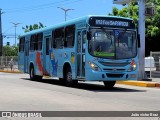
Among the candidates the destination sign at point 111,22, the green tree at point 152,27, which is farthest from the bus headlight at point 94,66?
the green tree at point 152,27

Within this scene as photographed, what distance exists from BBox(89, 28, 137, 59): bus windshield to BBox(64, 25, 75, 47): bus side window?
6.36ft

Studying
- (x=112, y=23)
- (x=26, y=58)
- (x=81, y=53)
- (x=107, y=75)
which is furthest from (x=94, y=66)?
(x=26, y=58)

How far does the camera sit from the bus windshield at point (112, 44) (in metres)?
18.8

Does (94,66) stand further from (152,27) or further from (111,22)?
(152,27)

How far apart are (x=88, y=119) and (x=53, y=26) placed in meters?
14.0

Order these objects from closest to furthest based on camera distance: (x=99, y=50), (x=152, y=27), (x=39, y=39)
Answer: (x=99, y=50), (x=39, y=39), (x=152, y=27)

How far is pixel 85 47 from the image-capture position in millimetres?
18938

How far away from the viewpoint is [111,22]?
63.1ft

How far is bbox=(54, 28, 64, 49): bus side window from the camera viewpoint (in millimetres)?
22066

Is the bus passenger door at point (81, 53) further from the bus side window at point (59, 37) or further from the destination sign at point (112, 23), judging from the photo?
the bus side window at point (59, 37)

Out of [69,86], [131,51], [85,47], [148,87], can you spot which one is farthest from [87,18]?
[148,87]

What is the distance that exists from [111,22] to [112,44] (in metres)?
1.04

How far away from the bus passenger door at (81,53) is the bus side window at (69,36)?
0.72 meters

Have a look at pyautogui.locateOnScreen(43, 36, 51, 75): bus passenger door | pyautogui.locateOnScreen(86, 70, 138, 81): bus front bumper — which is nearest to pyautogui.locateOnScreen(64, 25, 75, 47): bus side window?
pyautogui.locateOnScreen(86, 70, 138, 81): bus front bumper
